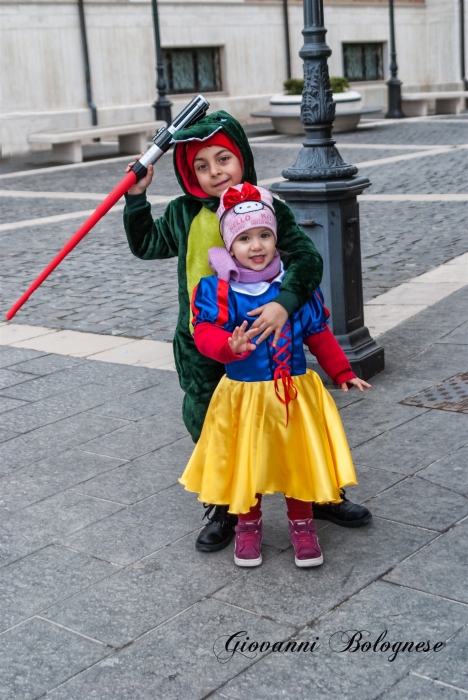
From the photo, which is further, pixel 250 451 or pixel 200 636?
pixel 250 451

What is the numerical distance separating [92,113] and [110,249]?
42.4 feet

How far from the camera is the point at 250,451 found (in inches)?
130

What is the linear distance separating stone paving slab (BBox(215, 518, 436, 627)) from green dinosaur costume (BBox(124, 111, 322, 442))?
610 millimetres

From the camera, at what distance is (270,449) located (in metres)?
3.31

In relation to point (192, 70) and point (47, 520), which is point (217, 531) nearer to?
point (47, 520)

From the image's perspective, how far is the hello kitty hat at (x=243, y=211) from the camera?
3.20 meters

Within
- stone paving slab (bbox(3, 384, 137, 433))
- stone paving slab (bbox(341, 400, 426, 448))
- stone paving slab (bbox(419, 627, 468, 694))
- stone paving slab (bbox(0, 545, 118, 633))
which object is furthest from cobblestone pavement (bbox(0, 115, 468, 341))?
stone paving slab (bbox(419, 627, 468, 694))

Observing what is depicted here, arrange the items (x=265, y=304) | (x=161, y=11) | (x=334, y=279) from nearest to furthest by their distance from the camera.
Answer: (x=265, y=304) < (x=334, y=279) < (x=161, y=11)

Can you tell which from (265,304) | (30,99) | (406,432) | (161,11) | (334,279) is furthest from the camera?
(161,11)

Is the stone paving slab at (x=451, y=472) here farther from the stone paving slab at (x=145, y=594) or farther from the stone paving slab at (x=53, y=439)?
the stone paving slab at (x=53, y=439)

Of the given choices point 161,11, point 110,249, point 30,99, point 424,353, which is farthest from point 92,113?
point 424,353

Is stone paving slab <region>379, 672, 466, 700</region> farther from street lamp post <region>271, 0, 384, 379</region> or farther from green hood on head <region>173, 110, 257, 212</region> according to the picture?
street lamp post <region>271, 0, 384, 379</region>

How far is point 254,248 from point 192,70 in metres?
22.7

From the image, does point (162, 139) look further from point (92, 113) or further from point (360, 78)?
point (360, 78)
